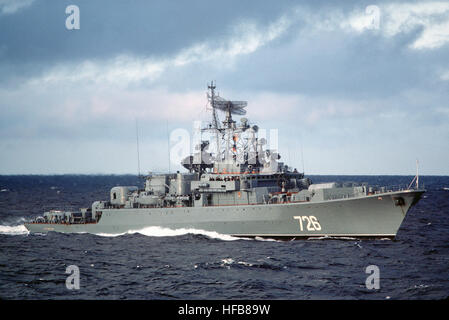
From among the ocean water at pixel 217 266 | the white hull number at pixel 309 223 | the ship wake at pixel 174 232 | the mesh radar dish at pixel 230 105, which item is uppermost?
the mesh radar dish at pixel 230 105

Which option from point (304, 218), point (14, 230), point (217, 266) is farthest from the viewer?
point (14, 230)

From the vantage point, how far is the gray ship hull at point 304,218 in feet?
92.1

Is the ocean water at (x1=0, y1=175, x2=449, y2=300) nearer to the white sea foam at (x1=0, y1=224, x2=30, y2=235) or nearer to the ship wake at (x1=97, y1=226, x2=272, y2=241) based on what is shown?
the ship wake at (x1=97, y1=226, x2=272, y2=241)

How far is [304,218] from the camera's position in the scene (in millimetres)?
29188

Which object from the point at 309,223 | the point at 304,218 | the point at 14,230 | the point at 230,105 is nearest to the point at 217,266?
the point at 304,218

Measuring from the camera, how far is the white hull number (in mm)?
29109

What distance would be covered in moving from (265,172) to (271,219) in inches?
183

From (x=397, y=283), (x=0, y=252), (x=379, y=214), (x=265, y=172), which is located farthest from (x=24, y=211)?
(x=397, y=283)

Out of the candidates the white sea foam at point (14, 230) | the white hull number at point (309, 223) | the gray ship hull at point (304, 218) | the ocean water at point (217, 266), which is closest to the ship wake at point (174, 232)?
the ocean water at point (217, 266)

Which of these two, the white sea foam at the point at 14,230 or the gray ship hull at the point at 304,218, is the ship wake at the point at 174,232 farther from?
the white sea foam at the point at 14,230

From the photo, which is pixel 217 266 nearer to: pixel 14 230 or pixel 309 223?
pixel 309 223

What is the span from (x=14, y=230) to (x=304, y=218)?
27427mm

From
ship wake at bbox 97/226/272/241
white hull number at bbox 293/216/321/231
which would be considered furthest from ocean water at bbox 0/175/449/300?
white hull number at bbox 293/216/321/231

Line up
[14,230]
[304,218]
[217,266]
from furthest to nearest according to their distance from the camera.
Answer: [14,230], [304,218], [217,266]
